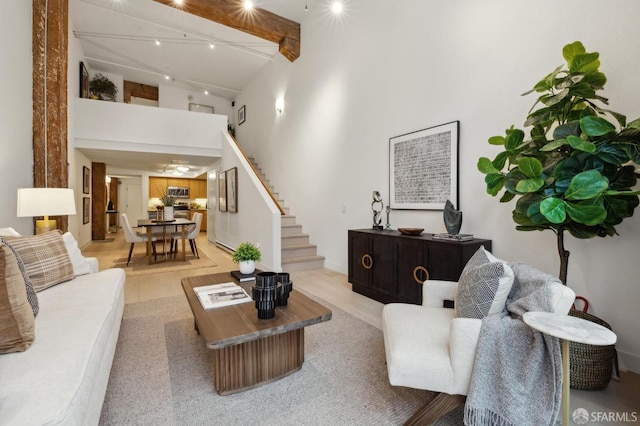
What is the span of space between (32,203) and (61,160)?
1.34 m

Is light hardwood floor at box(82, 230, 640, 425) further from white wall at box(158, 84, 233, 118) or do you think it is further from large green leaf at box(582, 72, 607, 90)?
white wall at box(158, 84, 233, 118)

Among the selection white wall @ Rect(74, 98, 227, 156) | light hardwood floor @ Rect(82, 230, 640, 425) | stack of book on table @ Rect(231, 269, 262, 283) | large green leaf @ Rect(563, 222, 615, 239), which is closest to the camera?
light hardwood floor @ Rect(82, 230, 640, 425)

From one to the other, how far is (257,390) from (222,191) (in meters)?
5.90

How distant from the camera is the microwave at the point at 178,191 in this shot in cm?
1156

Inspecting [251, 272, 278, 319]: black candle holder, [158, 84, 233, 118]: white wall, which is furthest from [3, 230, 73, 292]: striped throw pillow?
→ [158, 84, 233, 118]: white wall

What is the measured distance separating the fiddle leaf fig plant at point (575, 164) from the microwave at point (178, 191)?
11.7 meters

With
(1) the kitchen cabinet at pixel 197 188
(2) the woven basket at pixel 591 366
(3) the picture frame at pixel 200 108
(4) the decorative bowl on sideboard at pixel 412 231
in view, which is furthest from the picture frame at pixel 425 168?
(1) the kitchen cabinet at pixel 197 188

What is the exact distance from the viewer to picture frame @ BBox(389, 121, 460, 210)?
3154 millimetres

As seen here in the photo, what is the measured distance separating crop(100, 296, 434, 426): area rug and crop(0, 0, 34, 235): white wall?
6.45 feet

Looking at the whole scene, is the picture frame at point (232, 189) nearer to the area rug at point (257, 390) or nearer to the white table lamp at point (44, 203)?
the white table lamp at point (44, 203)

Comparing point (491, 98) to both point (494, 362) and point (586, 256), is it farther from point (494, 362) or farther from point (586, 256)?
point (494, 362)

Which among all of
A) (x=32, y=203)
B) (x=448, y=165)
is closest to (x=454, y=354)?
(x=448, y=165)

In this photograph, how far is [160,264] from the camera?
536 cm

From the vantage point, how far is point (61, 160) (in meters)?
3.84
